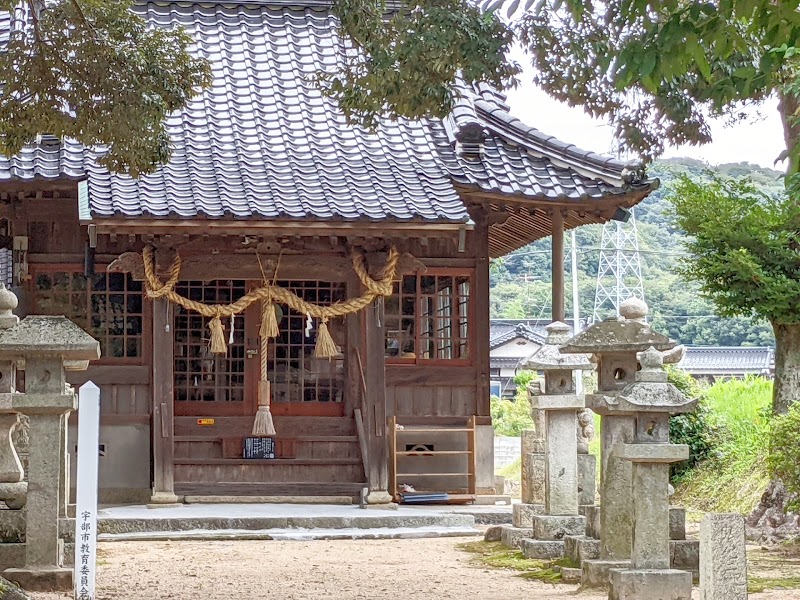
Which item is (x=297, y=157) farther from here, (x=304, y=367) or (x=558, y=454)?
(x=558, y=454)

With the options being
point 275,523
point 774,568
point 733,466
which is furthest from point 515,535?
point 733,466

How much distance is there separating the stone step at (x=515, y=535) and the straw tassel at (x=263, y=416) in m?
3.88

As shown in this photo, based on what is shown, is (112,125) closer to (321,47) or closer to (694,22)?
(694,22)

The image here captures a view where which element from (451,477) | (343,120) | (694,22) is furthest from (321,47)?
(694,22)

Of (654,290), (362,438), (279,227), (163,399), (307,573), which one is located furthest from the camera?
(654,290)

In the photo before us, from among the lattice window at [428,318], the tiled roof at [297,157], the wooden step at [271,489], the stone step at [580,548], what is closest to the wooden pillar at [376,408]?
the wooden step at [271,489]

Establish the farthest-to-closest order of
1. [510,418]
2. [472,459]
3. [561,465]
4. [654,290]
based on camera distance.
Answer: [654,290] < [510,418] < [472,459] < [561,465]

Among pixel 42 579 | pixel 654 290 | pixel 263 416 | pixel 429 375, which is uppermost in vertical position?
pixel 654 290

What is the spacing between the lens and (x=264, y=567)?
10789 mm

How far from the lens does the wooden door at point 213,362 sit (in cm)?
1572

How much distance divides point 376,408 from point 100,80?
5.92 m

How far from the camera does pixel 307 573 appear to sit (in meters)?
10.4

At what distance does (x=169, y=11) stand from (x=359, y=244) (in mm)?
5902

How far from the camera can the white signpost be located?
827cm
